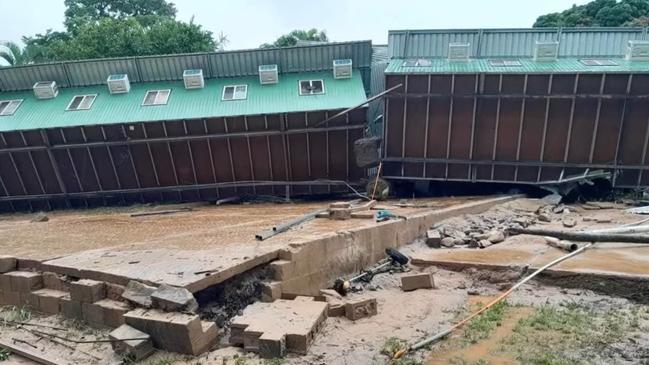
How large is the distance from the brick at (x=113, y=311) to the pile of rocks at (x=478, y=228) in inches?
281

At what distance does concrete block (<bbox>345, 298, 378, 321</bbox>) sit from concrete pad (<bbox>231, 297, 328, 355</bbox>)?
46 cm

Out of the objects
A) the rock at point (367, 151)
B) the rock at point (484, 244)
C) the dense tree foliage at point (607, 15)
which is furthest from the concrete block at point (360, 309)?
the dense tree foliage at point (607, 15)

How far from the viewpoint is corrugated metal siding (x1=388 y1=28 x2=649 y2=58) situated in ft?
51.5

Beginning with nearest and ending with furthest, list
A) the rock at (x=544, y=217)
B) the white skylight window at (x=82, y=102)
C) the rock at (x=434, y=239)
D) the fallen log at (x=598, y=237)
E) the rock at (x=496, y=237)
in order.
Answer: the fallen log at (x=598, y=237), the rock at (x=496, y=237), the rock at (x=434, y=239), the rock at (x=544, y=217), the white skylight window at (x=82, y=102)

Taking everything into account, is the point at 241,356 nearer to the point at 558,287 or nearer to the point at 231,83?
the point at 558,287

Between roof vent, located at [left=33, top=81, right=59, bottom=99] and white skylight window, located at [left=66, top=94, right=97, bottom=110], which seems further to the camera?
roof vent, located at [left=33, top=81, right=59, bottom=99]

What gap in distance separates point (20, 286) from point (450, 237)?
9470 mm

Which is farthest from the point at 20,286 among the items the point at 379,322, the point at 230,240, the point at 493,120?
the point at 493,120

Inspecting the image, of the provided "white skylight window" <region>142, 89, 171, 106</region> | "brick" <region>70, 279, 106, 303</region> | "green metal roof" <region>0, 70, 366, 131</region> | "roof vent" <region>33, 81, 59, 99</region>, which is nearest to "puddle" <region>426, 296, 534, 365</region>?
"brick" <region>70, 279, 106, 303</region>

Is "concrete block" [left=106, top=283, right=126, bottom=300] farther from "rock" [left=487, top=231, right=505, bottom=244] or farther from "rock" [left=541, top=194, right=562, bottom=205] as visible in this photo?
"rock" [left=541, top=194, right=562, bottom=205]

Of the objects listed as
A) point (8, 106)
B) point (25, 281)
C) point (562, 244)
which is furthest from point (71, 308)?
point (8, 106)

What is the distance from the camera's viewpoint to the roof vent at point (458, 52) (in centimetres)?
1533

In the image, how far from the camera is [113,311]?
6145 millimetres

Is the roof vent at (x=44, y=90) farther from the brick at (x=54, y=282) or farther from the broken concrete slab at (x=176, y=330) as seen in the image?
the broken concrete slab at (x=176, y=330)
